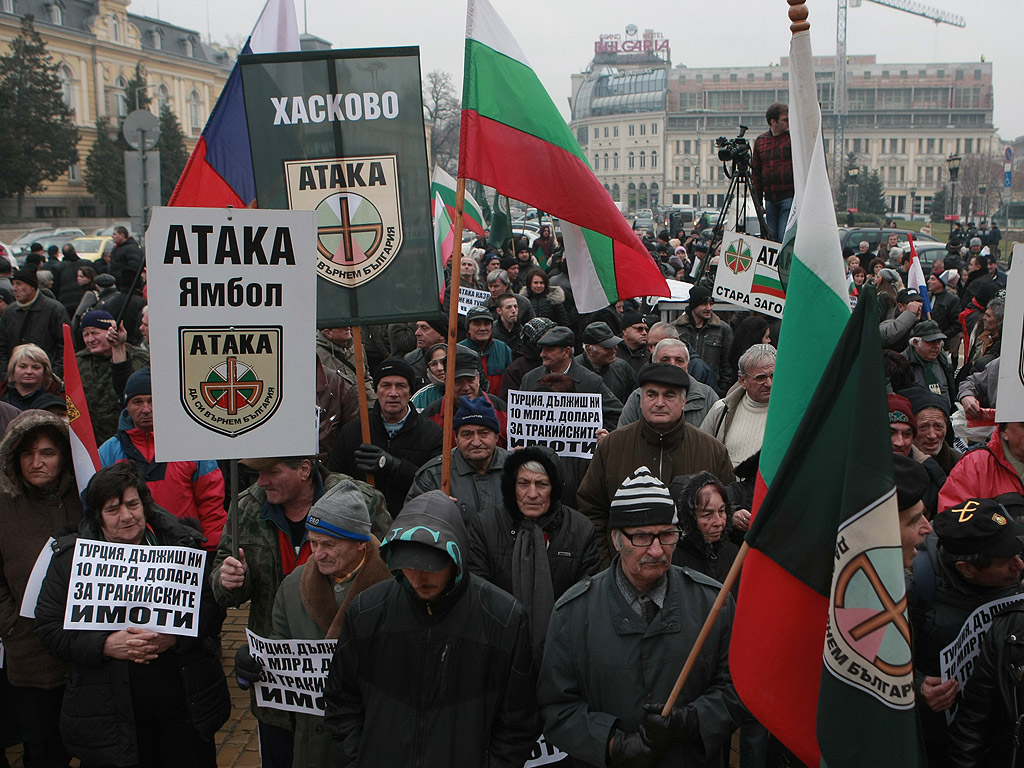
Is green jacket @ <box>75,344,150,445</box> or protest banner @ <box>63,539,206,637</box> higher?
green jacket @ <box>75,344,150,445</box>

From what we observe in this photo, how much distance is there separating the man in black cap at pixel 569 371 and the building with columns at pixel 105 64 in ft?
186

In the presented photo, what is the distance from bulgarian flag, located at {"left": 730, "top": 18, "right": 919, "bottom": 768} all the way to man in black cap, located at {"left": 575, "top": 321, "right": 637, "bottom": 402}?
3598 millimetres

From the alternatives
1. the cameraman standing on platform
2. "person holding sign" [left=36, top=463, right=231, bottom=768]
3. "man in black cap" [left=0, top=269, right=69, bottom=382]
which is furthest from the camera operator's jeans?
"man in black cap" [left=0, top=269, right=69, bottom=382]

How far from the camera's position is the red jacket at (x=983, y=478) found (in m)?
4.20

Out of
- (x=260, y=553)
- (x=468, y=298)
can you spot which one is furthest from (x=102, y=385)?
(x=468, y=298)

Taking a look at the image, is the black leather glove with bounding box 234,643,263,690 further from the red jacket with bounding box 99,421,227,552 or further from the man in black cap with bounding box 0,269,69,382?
the man in black cap with bounding box 0,269,69,382

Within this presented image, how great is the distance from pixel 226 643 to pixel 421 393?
2002 millimetres

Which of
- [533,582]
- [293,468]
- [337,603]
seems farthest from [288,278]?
[533,582]

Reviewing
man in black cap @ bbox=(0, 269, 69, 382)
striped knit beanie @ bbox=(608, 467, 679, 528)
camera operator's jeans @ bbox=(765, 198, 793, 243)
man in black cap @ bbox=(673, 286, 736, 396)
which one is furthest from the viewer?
man in black cap @ bbox=(0, 269, 69, 382)

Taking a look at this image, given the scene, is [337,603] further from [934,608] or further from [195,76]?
[195,76]

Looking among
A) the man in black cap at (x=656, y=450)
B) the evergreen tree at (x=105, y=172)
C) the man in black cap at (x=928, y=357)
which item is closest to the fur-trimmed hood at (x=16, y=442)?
the man in black cap at (x=656, y=450)

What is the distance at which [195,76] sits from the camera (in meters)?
74.8

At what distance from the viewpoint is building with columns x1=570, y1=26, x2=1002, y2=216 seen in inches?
4557

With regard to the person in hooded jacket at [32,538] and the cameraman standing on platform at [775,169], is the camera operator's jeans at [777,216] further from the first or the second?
the person in hooded jacket at [32,538]
